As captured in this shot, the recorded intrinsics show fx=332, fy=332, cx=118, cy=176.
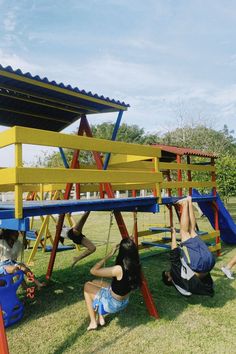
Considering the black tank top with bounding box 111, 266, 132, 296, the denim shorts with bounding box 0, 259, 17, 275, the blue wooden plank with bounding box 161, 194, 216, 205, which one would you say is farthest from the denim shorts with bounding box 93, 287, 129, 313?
the blue wooden plank with bounding box 161, 194, 216, 205

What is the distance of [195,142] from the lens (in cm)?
3062

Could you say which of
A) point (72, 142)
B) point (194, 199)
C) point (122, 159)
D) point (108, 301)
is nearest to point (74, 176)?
point (72, 142)

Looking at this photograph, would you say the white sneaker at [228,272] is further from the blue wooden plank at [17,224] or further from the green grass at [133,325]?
the blue wooden plank at [17,224]

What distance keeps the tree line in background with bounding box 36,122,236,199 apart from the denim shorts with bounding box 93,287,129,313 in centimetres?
842

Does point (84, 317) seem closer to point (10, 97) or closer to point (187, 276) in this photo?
point (187, 276)

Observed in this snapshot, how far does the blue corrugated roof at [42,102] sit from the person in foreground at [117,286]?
2.29 metres

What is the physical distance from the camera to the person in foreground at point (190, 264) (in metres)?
4.85

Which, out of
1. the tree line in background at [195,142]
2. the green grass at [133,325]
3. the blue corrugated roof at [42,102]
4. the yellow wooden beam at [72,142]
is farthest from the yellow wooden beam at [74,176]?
the tree line in background at [195,142]

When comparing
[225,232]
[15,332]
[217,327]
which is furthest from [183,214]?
[225,232]

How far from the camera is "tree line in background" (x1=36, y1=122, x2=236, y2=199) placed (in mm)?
17453

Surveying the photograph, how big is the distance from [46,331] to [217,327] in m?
2.26

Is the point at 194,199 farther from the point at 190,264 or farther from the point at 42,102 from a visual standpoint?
the point at 42,102

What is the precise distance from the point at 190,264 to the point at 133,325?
1.19 m

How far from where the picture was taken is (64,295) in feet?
19.0
